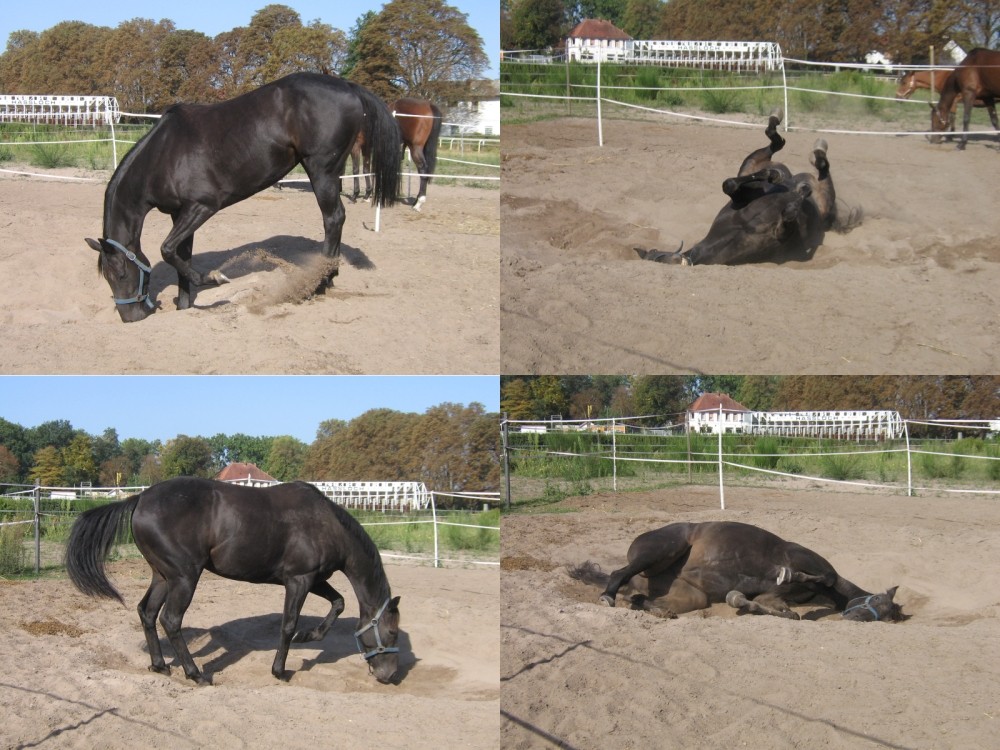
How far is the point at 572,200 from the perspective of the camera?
8562 millimetres

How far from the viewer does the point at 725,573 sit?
5582 mm

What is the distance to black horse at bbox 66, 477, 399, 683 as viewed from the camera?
5129 mm

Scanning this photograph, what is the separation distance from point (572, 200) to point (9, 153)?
30.2ft

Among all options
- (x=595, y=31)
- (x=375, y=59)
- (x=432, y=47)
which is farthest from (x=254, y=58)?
(x=595, y=31)

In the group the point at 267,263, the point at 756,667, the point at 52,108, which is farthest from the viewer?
the point at 52,108

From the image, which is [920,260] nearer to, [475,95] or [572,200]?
[572,200]

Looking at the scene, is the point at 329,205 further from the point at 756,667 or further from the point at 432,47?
the point at 432,47

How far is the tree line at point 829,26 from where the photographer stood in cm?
1219

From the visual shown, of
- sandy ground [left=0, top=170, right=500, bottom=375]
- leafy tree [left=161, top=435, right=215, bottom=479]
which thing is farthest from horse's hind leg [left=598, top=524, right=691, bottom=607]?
leafy tree [left=161, top=435, right=215, bottom=479]

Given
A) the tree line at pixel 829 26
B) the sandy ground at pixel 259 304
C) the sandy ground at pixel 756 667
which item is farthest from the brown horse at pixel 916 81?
the sandy ground at pixel 756 667

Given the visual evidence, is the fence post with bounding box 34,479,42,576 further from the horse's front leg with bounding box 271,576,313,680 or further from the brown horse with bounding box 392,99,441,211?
the brown horse with bounding box 392,99,441,211

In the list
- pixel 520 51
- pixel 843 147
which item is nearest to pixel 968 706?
pixel 843 147

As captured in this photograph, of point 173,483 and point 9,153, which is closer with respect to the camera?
point 173,483

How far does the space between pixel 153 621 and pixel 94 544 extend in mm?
575
